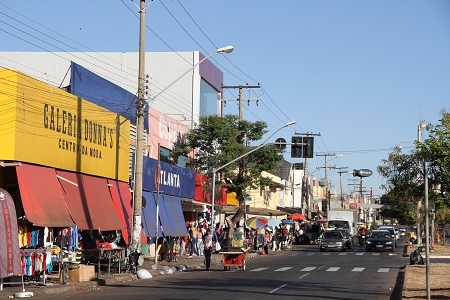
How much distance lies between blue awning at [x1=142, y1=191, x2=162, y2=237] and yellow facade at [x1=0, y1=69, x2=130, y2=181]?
7.81ft

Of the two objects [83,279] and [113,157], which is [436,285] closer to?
[83,279]

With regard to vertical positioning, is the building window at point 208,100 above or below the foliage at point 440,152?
above

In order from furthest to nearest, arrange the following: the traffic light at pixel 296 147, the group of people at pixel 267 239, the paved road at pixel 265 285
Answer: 1. the group of people at pixel 267 239
2. the traffic light at pixel 296 147
3. the paved road at pixel 265 285

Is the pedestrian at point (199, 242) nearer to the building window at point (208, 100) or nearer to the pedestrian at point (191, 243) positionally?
the pedestrian at point (191, 243)

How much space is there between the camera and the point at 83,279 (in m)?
27.2

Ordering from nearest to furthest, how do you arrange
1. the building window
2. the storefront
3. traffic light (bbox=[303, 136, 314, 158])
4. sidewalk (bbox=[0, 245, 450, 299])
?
sidewalk (bbox=[0, 245, 450, 299]), the storefront, traffic light (bbox=[303, 136, 314, 158]), the building window

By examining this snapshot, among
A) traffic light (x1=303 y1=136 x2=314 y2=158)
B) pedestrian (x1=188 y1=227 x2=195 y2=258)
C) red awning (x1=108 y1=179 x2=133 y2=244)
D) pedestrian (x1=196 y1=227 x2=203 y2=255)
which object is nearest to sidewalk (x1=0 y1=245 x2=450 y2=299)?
red awning (x1=108 y1=179 x2=133 y2=244)

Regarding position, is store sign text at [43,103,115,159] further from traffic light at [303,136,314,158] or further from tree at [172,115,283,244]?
tree at [172,115,283,244]

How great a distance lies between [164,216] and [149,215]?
281 cm

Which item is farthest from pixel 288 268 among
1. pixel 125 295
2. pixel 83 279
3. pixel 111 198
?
pixel 125 295

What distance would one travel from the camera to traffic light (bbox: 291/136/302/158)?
42.1 meters

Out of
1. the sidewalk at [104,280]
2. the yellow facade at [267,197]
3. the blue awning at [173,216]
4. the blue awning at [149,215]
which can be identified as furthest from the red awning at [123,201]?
the yellow facade at [267,197]

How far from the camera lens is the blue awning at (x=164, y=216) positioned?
39.7m

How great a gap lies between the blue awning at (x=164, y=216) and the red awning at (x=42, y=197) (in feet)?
→ 33.8
